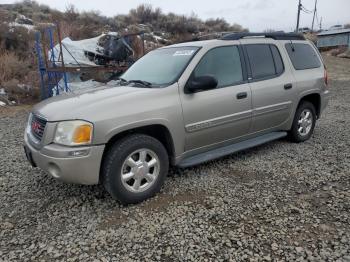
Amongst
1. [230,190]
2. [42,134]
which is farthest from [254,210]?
[42,134]

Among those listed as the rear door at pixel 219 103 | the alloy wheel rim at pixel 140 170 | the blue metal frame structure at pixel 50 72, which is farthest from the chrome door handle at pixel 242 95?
the blue metal frame structure at pixel 50 72

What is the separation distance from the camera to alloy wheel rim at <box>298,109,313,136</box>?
5639mm

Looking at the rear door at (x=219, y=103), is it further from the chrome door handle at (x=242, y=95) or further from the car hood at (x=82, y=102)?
the car hood at (x=82, y=102)

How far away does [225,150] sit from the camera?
4441 millimetres

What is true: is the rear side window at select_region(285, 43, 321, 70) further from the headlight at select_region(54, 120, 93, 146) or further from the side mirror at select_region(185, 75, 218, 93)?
the headlight at select_region(54, 120, 93, 146)

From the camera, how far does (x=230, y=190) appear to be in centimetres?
395

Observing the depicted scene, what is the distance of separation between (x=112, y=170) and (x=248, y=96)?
7.24 feet

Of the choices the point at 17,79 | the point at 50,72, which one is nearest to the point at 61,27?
the point at 17,79

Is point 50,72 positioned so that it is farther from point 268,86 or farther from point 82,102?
point 268,86

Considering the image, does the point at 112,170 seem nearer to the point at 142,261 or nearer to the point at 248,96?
the point at 142,261

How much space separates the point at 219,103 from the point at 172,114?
0.74 meters

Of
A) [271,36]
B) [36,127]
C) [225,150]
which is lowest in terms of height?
[225,150]

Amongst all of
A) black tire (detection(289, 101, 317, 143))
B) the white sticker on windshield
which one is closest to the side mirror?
the white sticker on windshield

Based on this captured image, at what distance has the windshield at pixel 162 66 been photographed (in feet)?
13.3
